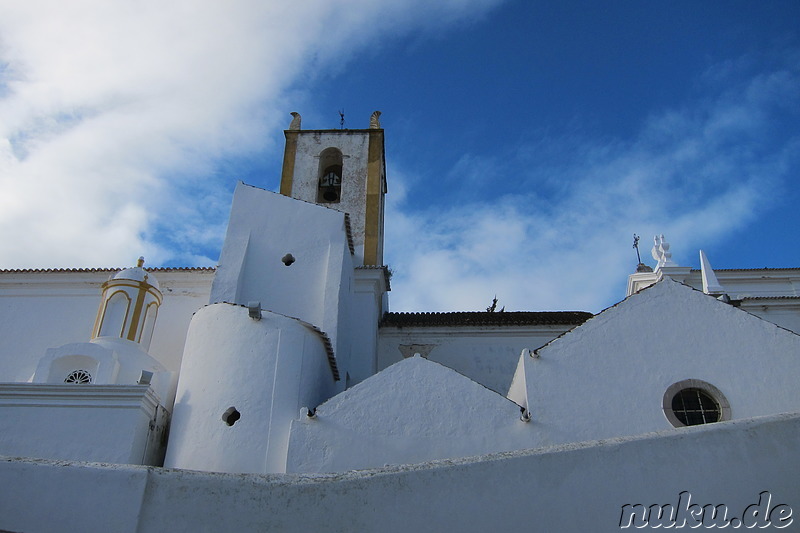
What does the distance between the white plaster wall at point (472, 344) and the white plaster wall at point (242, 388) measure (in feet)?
14.4

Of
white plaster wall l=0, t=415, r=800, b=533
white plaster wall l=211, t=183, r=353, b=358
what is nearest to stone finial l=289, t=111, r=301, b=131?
white plaster wall l=211, t=183, r=353, b=358

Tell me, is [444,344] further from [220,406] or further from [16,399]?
[16,399]

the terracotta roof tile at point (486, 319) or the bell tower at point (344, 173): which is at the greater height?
the bell tower at point (344, 173)

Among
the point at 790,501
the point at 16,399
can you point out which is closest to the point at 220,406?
the point at 16,399

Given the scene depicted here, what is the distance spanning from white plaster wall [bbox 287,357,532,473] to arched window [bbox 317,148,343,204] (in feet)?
29.0

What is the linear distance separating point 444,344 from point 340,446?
21.5 ft

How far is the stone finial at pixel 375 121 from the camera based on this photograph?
20281 mm

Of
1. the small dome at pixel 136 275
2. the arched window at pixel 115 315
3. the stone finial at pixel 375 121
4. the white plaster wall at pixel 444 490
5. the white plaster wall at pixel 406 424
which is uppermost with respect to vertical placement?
the stone finial at pixel 375 121

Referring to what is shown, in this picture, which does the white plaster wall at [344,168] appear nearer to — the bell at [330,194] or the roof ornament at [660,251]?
the bell at [330,194]

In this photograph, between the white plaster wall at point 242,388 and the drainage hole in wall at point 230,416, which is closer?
the white plaster wall at point 242,388

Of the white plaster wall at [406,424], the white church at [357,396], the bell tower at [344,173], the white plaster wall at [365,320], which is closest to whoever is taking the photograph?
the white church at [357,396]

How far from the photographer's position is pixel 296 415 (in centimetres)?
1120

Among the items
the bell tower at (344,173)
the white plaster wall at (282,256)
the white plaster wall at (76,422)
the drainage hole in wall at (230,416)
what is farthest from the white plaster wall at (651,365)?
the bell tower at (344,173)

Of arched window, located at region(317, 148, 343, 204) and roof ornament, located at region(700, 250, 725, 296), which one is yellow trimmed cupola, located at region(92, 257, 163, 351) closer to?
arched window, located at region(317, 148, 343, 204)
